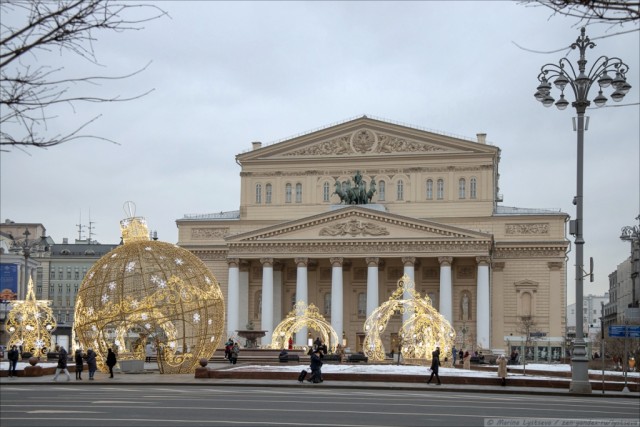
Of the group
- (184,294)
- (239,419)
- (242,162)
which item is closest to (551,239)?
(242,162)

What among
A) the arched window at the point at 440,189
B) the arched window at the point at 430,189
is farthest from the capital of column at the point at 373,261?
the arched window at the point at 440,189

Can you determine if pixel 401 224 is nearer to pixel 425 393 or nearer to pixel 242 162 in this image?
Result: pixel 242 162

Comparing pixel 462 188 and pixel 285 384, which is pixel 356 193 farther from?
pixel 285 384

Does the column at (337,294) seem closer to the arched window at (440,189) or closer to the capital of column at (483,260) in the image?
the capital of column at (483,260)

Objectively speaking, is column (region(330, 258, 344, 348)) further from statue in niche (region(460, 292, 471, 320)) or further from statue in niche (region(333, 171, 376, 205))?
statue in niche (region(460, 292, 471, 320))

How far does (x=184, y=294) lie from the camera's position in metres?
38.9

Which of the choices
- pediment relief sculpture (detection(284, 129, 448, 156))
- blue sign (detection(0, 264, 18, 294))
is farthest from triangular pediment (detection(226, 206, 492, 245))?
blue sign (detection(0, 264, 18, 294))

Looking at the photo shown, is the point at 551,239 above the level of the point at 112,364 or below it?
above

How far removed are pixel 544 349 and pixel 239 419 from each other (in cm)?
6452

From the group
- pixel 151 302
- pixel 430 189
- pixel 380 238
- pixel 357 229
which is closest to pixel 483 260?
pixel 380 238

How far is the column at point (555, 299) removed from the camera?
263 ft

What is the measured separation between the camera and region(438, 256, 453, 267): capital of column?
253 ft

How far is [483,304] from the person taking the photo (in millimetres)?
77500

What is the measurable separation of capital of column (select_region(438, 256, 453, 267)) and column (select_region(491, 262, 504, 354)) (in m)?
5.83
